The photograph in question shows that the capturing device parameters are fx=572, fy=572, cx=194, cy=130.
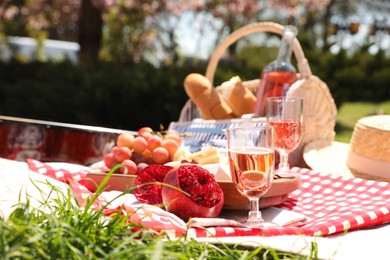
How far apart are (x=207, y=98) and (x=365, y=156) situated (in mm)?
892

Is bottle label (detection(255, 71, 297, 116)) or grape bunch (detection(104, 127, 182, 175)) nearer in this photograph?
grape bunch (detection(104, 127, 182, 175))

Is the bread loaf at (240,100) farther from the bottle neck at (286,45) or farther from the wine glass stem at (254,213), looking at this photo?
the wine glass stem at (254,213)

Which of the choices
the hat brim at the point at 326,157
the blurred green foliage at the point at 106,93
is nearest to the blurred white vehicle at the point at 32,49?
the blurred green foliage at the point at 106,93

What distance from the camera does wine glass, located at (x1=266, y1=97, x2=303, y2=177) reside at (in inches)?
84.1

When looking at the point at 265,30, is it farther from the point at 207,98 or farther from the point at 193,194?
the point at 193,194

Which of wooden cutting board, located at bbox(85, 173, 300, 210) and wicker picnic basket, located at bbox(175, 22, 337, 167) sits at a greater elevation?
wicker picnic basket, located at bbox(175, 22, 337, 167)

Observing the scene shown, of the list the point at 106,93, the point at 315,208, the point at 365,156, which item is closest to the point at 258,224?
the point at 315,208

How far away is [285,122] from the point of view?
2.15 metres

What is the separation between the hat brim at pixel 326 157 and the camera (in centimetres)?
261

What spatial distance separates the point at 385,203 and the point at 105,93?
6.85 m

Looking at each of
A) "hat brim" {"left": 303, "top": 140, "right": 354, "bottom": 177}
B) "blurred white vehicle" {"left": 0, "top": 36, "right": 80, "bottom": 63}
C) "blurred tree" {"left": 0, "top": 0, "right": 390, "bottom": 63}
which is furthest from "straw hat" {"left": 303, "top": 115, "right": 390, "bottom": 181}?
"blurred white vehicle" {"left": 0, "top": 36, "right": 80, "bottom": 63}

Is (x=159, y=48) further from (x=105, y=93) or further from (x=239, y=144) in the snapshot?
(x=239, y=144)

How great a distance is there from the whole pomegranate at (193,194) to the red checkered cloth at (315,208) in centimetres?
6

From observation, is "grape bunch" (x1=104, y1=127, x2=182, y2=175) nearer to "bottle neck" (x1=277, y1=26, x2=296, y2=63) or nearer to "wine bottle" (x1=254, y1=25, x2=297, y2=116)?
"wine bottle" (x1=254, y1=25, x2=297, y2=116)
